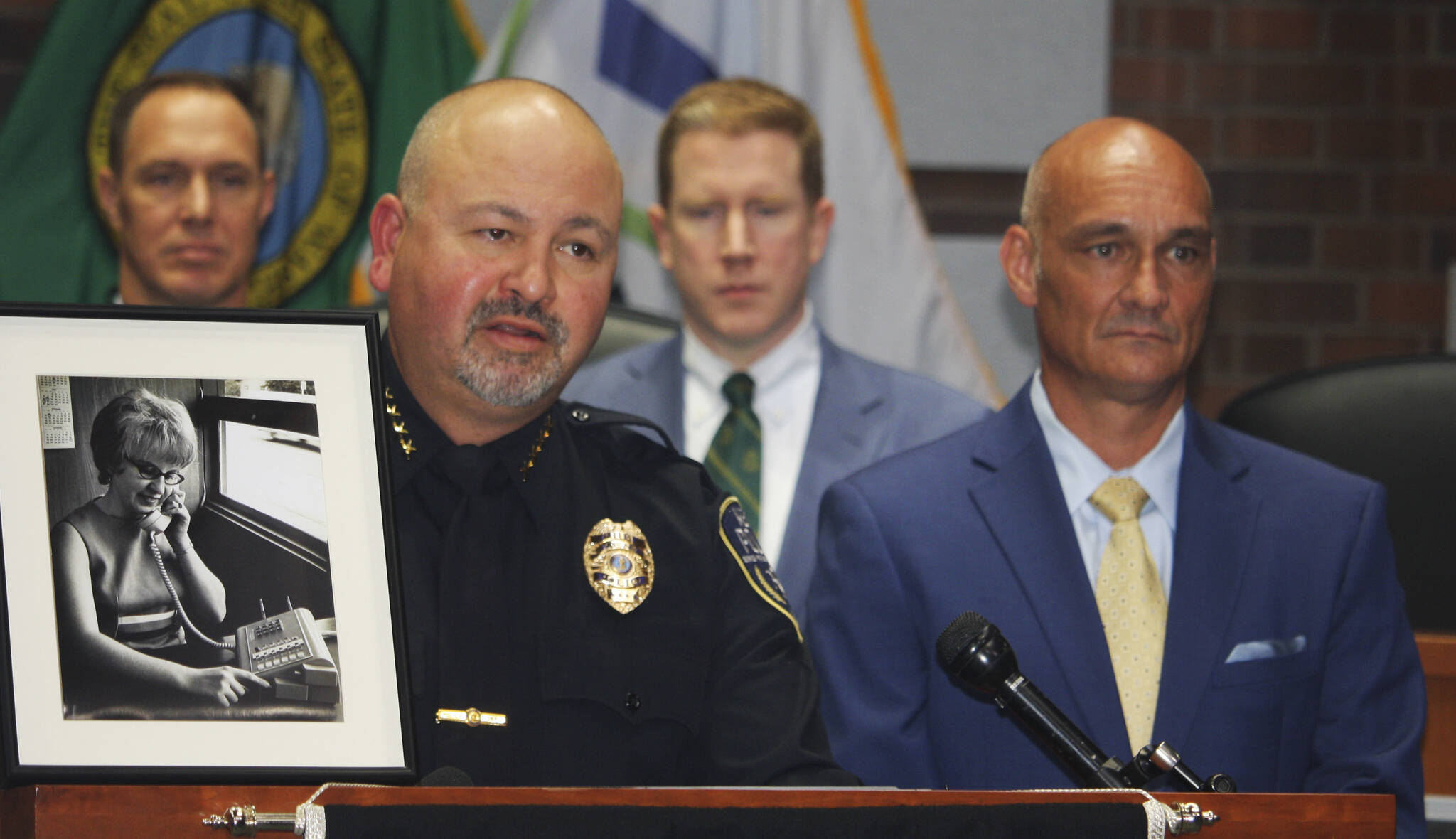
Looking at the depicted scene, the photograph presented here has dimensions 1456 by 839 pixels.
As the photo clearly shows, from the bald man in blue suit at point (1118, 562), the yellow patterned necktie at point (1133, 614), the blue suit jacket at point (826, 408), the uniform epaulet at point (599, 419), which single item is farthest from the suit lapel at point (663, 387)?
the yellow patterned necktie at point (1133, 614)

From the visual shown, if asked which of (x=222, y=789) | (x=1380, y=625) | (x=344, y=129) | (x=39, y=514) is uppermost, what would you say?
(x=344, y=129)

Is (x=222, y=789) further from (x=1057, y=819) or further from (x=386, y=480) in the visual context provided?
(x=1057, y=819)

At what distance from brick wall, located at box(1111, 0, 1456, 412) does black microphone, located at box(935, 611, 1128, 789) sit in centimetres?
268

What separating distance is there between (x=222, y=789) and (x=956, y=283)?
291 centimetres

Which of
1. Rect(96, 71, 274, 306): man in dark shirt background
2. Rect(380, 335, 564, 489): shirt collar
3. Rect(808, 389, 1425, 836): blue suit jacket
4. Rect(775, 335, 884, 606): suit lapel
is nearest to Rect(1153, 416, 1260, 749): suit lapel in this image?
Rect(808, 389, 1425, 836): blue suit jacket

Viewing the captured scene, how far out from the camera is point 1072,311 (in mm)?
1940

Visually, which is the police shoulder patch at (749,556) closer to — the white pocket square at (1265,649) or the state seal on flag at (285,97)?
the white pocket square at (1265,649)

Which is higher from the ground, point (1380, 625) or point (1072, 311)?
point (1072, 311)

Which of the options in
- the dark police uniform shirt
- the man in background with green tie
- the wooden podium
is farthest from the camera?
the man in background with green tie

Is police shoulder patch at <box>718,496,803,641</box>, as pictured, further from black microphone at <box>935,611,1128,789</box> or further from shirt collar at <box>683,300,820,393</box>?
shirt collar at <box>683,300,820,393</box>

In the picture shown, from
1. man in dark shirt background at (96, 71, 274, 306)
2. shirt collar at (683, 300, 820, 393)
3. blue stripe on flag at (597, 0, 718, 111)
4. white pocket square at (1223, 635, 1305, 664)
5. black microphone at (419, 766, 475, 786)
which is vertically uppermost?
blue stripe on flag at (597, 0, 718, 111)

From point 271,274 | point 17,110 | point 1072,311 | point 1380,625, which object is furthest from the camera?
point 271,274

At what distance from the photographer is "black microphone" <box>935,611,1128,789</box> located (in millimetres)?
1165

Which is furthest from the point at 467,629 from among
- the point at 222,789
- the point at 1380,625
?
the point at 1380,625
